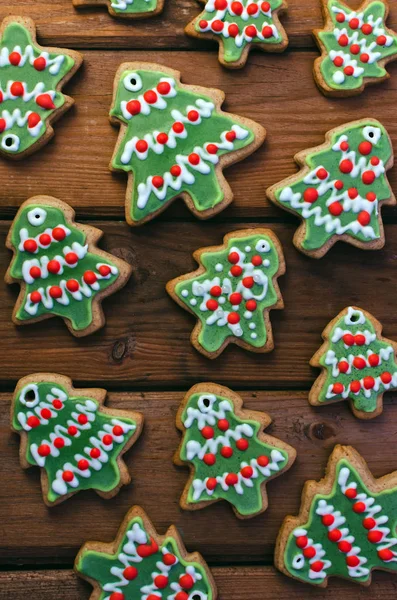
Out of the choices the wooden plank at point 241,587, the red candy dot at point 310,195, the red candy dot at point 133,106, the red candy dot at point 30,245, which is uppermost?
the red candy dot at point 133,106

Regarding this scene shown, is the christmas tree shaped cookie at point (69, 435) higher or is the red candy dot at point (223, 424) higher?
the red candy dot at point (223, 424)

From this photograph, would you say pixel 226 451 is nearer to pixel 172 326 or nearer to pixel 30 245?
pixel 172 326

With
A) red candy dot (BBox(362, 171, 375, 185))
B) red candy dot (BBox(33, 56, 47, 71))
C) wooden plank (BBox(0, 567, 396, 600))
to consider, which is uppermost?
red candy dot (BBox(33, 56, 47, 71))

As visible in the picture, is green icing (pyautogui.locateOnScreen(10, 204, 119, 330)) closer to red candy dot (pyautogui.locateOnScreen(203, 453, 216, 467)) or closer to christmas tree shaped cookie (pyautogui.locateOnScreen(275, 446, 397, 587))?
red candy dot (pyautogui.locateOnScreen(203, 453, 216, 467))

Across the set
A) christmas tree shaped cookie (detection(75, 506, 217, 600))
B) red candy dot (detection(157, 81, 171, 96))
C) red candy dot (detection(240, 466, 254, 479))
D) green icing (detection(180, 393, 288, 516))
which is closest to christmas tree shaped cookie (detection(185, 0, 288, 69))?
red candy dot (detection(157, 81, 171, 96))

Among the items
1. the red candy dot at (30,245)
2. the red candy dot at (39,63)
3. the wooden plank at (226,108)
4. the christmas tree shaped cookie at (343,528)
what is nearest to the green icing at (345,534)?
the christmas tree shaped cookie at (343,528)

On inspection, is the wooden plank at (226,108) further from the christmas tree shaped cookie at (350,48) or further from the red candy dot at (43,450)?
the red candy dot at (43,450)
